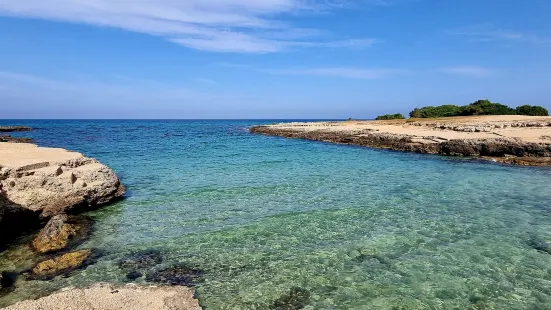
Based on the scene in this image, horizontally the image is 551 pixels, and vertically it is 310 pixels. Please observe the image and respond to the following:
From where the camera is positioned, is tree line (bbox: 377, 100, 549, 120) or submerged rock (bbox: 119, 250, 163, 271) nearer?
submerged rock (bbox: 119, 250, 163, 271)

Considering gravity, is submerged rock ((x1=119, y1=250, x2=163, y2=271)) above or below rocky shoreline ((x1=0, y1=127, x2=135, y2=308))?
below

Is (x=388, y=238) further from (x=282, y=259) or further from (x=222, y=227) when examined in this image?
(x=222, y=227)

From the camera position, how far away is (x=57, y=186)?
476 inches

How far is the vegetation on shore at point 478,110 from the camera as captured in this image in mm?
49797

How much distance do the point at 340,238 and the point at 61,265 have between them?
23.6 ft

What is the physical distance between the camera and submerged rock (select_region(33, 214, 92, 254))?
931 cm

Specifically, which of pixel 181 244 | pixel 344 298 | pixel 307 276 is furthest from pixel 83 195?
pixel 344 298

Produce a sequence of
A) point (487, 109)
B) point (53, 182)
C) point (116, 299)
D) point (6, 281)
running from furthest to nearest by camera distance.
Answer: point (487, 109), point (53, 182), point (6, 281), point (116, 299)

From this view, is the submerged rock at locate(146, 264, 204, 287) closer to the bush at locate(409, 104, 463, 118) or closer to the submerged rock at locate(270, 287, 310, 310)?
the submerged rock at locate(270, 287, 310, 310)

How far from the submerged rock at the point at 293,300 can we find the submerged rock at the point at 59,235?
6274 mm

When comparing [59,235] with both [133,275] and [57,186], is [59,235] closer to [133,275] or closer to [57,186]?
[57,186]

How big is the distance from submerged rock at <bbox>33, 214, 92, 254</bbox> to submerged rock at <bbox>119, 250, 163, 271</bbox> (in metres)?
2.10

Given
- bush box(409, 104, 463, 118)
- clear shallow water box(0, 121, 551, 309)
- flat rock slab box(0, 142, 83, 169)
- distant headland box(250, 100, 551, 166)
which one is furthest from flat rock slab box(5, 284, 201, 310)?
bush box(409, 104, 463, 118)

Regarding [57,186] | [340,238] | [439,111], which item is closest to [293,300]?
[340,238]
